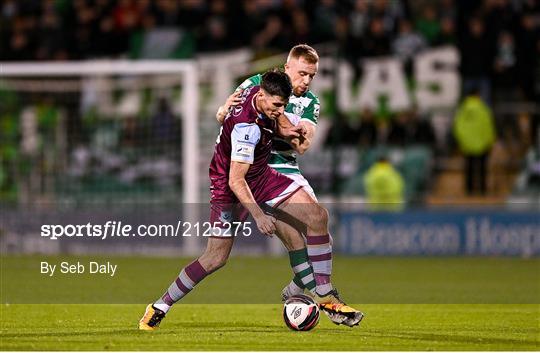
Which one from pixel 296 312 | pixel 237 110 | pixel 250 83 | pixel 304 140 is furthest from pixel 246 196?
pixel 250 83

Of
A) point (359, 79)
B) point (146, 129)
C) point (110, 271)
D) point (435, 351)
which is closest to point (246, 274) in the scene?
point (110, 271)

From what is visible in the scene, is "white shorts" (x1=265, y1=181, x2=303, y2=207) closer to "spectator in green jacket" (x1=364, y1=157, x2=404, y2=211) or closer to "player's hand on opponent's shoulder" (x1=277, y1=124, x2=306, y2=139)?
Answer: "player's hand on opponent's shoulder" (x1=277, y1=124, x2=306, y2=139)

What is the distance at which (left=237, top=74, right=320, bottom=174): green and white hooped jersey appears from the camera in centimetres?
1108

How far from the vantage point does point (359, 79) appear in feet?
78.6

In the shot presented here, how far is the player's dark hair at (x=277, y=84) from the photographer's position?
33.3 feet

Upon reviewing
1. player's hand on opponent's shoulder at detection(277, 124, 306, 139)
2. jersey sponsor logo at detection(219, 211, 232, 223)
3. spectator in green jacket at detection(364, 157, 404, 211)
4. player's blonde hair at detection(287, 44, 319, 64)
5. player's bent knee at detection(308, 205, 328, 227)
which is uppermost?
player's blonde hair at detection(287, 44, 319, 64)

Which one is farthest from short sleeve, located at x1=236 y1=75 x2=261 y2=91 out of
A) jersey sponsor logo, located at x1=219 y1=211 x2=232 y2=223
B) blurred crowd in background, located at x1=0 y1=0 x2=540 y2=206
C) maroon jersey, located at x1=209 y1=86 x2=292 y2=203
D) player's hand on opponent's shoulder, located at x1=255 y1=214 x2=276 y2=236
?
blurred crowd in background, located at x1=0 y1=0 x2=540 y2=206

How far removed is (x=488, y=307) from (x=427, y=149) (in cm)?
989

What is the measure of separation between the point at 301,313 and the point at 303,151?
4.28 feet

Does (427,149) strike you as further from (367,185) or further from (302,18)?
(302,18)

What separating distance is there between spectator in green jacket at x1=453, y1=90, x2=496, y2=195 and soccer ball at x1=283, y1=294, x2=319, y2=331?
12541 millimetres

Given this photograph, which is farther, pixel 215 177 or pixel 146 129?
pixel 146 129

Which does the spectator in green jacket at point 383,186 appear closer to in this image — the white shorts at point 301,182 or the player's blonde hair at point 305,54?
the white shorts at point 301,182

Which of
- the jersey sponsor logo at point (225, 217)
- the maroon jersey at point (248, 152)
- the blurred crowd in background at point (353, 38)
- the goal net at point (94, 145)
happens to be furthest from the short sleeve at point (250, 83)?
A: the blurred crowd in background at point (353, 38)
